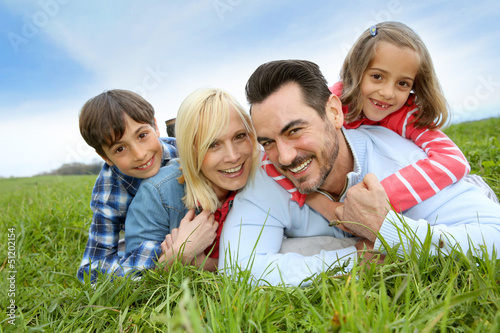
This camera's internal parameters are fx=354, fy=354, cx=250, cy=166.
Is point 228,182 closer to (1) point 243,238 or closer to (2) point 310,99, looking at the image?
(1) point 243,238

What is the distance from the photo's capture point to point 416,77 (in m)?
3.00

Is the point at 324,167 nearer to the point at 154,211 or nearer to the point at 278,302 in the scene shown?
the point at 278,302

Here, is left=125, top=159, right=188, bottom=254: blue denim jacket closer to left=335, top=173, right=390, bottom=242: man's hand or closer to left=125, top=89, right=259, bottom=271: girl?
left=125, top=89, right=259, bottom=271: girl

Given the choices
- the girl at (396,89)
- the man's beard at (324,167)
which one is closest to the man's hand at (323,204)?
the girl at (396,89)

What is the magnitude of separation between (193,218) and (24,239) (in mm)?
2527

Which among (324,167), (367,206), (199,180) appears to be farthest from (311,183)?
(199,180)

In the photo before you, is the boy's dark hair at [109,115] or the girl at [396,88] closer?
the girl at [396,88]

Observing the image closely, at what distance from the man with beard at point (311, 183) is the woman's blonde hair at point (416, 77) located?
23 cm

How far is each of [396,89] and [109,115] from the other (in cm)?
240

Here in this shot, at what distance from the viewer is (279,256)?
2.37 m

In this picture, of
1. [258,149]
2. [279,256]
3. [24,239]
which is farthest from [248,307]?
[24,239]

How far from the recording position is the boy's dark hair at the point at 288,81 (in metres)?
2.63

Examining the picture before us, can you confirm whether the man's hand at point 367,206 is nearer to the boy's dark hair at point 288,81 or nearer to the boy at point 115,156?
the boy's dark hair at point 288,81

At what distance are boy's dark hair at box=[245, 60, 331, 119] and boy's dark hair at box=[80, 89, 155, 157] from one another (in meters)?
1.05
